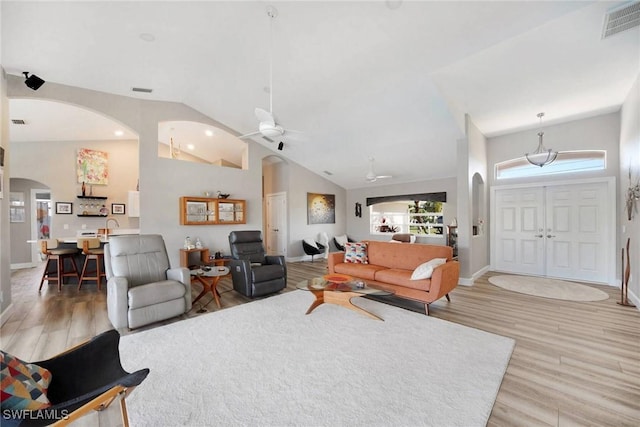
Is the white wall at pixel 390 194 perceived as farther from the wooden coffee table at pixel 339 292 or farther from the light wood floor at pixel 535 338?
the wooden coffee table at pixel 339 292

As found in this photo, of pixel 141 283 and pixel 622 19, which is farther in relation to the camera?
pixel 141 283

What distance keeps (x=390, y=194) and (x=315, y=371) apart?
659cm

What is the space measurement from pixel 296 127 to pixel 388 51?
2.79 metres

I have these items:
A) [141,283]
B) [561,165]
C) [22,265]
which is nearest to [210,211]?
[141,283]

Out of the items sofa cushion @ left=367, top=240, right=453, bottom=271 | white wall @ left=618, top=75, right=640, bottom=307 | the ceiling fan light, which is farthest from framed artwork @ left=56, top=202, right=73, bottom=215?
white wall @ left=618, top=75, right=640, bottom=307

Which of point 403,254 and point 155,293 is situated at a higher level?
point 403,254

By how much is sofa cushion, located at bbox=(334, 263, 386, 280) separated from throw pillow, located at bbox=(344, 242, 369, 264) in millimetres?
177

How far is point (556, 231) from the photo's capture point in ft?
17.3

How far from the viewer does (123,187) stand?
24.4 feet

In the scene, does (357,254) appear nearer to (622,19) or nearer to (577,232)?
(622,19)

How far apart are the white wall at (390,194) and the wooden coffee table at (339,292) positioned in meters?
4.60

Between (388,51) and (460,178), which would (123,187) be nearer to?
(388,51)

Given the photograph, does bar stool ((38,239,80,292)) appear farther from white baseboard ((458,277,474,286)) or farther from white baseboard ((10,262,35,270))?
white baseboard ((458,277,474,286))

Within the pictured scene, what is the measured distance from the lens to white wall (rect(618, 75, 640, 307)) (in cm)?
351
